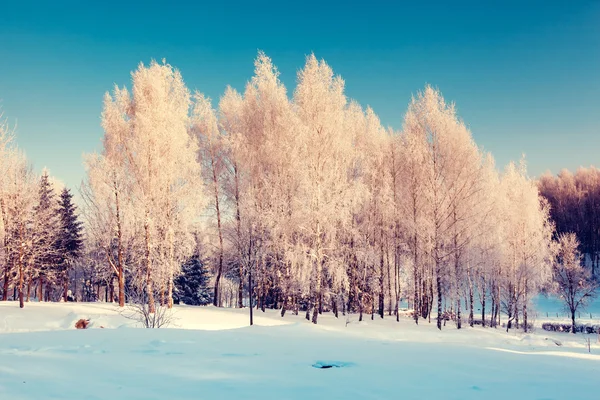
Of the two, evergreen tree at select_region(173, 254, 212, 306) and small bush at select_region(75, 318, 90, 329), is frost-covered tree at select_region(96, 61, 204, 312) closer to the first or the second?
small bush at select_region(75, 318, 90, 329)

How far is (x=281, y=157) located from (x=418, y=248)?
30.6ft

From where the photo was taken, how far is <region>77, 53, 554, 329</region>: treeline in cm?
1745

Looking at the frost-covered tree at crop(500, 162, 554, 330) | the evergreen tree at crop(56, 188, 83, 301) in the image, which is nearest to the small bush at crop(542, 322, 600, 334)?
the frost-covered tree at crop(500, 162, 554, 330)

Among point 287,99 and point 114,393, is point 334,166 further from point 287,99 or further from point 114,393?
point 114,393

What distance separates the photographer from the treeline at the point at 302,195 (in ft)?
57.3

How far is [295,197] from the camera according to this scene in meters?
17.1

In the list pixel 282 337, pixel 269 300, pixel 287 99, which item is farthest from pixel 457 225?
pixel 269 300

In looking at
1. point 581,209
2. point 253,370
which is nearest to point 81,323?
point 253,370

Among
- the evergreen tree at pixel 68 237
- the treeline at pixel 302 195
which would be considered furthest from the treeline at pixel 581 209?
the evergreen tree at pixel 68 237

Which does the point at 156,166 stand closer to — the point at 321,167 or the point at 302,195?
the point at 302,195

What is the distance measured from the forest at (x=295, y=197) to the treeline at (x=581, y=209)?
104 ft

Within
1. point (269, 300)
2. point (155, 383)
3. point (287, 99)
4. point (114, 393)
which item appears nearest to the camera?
point (114, 393)

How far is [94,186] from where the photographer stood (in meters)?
19.2

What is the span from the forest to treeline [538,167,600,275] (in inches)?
1252
